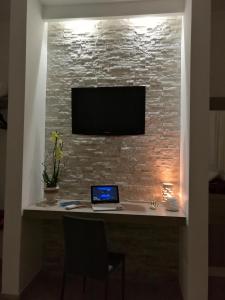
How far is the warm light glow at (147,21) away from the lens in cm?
336

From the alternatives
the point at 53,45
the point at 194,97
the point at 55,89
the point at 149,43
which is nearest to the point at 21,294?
the point at 55,89

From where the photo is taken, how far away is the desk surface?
2.71 metres

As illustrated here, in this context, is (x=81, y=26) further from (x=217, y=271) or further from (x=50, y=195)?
(x=217, y=271)

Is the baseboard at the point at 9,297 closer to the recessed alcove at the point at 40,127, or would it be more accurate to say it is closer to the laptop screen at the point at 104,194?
the recessed alcove at the point at 40,127

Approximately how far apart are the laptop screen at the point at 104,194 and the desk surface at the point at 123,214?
12 cm

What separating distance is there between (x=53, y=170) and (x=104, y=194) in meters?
0.76

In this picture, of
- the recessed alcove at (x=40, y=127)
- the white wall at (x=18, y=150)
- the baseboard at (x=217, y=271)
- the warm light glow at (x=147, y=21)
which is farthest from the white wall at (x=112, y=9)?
the baseboard at (x=217, y=271)

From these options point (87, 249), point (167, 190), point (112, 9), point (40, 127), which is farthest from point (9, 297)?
point (112, 9)

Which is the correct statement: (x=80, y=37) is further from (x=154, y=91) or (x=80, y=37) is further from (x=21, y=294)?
(x=21, y=294)

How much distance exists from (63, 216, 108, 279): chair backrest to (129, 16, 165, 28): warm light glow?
2349 mm

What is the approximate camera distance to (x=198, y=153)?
2.57 meters

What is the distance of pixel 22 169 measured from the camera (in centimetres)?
283

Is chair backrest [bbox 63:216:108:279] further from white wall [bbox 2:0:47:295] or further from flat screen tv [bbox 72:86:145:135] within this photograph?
flat screen tv [bbox 72:86:145:135]

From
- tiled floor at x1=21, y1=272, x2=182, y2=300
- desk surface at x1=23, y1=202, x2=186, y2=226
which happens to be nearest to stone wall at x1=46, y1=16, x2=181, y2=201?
desk surface at x1=23, y1=202, x2=186, y2=226
